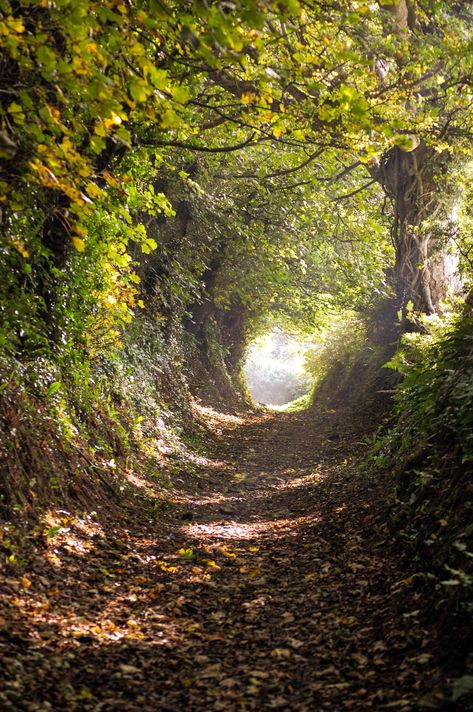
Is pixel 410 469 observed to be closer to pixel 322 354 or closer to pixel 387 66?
pixel 387 66

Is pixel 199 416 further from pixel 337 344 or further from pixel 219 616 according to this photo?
pixel 337 344

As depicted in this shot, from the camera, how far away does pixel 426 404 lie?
6.42 meters

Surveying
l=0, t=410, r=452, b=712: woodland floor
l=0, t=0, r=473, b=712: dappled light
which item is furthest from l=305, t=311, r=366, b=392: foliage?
l=0, t=410, r=452, b=712: woodland floor

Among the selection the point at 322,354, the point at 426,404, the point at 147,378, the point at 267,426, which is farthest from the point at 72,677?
the point at 322,354

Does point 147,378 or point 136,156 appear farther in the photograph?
point 147,378

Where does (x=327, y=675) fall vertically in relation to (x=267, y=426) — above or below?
below

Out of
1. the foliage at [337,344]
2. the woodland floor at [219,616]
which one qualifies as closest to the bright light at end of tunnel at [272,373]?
the foliage at [337,344]

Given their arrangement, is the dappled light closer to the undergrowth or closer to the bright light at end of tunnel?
the undergrowth

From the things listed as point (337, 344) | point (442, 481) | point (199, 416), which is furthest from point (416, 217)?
point (337, 344)

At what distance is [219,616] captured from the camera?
4430 millimetres

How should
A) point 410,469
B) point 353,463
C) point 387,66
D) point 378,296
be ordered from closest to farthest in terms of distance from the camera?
point 410,469
point 353,463
point 387,66
point 378,296

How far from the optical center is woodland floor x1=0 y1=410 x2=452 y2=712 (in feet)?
10.5

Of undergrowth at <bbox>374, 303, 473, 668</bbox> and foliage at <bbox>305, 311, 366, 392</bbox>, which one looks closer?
undergrowth at <bbox>374, 303, 473, 668</bbox>

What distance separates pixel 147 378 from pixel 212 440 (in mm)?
2537
